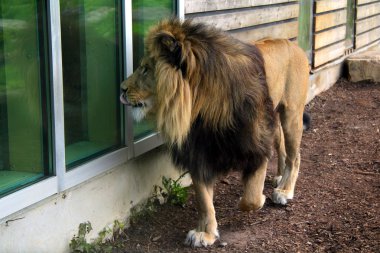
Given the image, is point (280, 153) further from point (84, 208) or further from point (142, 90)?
point (84, 208)

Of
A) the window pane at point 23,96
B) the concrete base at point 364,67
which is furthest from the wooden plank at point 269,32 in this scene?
the window pane at point 23,96

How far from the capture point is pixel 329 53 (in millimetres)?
10109

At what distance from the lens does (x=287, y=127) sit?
5520 mm

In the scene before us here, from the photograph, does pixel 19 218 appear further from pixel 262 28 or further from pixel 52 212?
pixel 262 28

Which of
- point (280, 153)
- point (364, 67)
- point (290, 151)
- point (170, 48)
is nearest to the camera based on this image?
point (170, 48)

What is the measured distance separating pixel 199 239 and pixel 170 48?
1285mm

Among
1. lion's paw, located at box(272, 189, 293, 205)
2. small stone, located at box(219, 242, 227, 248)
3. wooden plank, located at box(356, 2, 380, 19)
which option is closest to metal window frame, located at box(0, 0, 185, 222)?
small stone, located at box(219, 242, 227, 248)

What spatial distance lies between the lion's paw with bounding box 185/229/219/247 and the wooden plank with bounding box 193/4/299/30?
192 cm

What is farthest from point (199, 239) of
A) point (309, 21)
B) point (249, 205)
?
point (309, 21)

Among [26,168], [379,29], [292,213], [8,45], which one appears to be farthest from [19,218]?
[379,29]

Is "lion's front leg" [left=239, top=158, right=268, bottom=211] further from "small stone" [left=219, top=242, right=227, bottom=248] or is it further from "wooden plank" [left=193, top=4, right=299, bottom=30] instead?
"wooden plank" [left=193, top=4, right=299, bottom=30]

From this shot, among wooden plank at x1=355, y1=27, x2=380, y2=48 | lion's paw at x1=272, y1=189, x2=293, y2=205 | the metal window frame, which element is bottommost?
lion's paw at x1=272, y1=189, x2=293, y2=205

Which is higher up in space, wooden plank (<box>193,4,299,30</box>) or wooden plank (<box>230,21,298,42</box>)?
wooden plank (<box>193,4,299,30</box>)

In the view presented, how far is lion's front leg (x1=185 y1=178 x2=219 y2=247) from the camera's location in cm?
451
